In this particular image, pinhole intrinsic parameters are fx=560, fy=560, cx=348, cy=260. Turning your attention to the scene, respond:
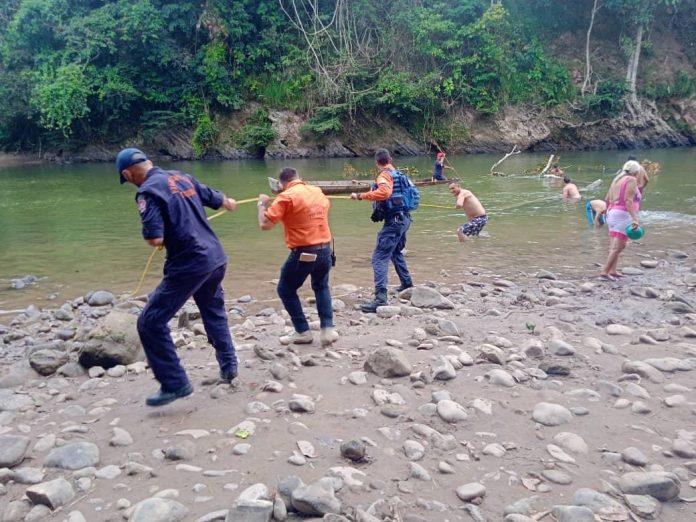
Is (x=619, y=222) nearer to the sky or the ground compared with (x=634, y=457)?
nearer to the sky

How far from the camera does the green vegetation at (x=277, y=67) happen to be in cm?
3111

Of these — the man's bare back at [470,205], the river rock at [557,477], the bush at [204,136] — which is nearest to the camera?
the river rock at [557,477]

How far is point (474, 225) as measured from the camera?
10102mm

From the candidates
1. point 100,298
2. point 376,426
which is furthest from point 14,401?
point 100,298

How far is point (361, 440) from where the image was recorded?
10.7ft

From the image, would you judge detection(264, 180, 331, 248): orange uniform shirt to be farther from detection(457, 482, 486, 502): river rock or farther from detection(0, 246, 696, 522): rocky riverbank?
detection(457, 482, 486, 502): river rock

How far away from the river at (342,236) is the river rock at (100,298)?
45 centimetres

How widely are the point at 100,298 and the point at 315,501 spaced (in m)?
5.71

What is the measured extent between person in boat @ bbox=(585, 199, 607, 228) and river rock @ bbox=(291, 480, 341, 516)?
9.77m

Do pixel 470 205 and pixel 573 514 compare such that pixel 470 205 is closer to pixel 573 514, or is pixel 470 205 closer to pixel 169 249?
pixel 169 249

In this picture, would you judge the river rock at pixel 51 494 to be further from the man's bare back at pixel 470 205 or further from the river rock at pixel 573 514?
the man's bare back at pixel 470 205

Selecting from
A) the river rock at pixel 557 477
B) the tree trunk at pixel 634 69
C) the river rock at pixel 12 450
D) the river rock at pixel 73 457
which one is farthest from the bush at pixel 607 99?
the river rock at pixel 12 450

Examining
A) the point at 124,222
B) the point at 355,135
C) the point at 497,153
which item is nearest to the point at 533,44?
the point at 497,153

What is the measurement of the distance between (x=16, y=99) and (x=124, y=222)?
24072mm
